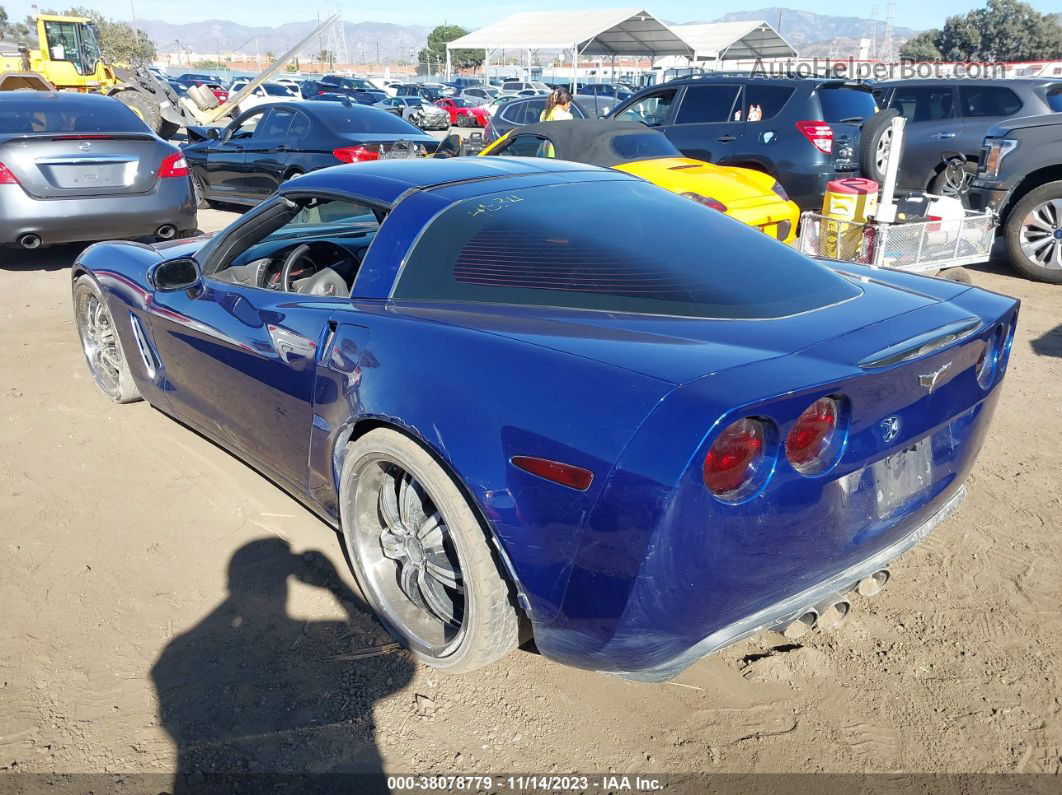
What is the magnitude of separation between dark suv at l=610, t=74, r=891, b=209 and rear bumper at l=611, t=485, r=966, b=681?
7.25 meters

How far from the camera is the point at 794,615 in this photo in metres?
2.15

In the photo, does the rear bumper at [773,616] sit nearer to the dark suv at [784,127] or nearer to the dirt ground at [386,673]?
the dirt ground at [386,673]

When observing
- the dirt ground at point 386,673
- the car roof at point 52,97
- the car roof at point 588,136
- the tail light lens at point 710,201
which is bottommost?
the dirt ground at point 386,673

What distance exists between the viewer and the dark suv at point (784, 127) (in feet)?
30.0

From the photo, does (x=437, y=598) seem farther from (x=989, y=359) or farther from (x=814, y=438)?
(x=989, y=359)

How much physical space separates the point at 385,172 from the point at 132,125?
5966mm

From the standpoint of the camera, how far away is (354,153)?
361 inches

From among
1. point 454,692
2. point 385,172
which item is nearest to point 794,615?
point 454,692

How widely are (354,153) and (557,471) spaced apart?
7994 millimetres

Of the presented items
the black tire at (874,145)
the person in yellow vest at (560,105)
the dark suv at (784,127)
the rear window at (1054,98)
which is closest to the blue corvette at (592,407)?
the black tire at (874,145)

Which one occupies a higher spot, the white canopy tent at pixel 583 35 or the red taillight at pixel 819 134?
the white canopy tent at pixel 583 35

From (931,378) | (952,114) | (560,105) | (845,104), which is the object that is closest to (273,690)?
(931,378)

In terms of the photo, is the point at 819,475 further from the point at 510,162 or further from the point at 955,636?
the point at 510,162

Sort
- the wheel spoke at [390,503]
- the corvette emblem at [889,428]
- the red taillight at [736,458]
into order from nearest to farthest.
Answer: the red taillight at [736,458]
the corvette emblem at [889,428]
the wheel spoke at [390,503]
